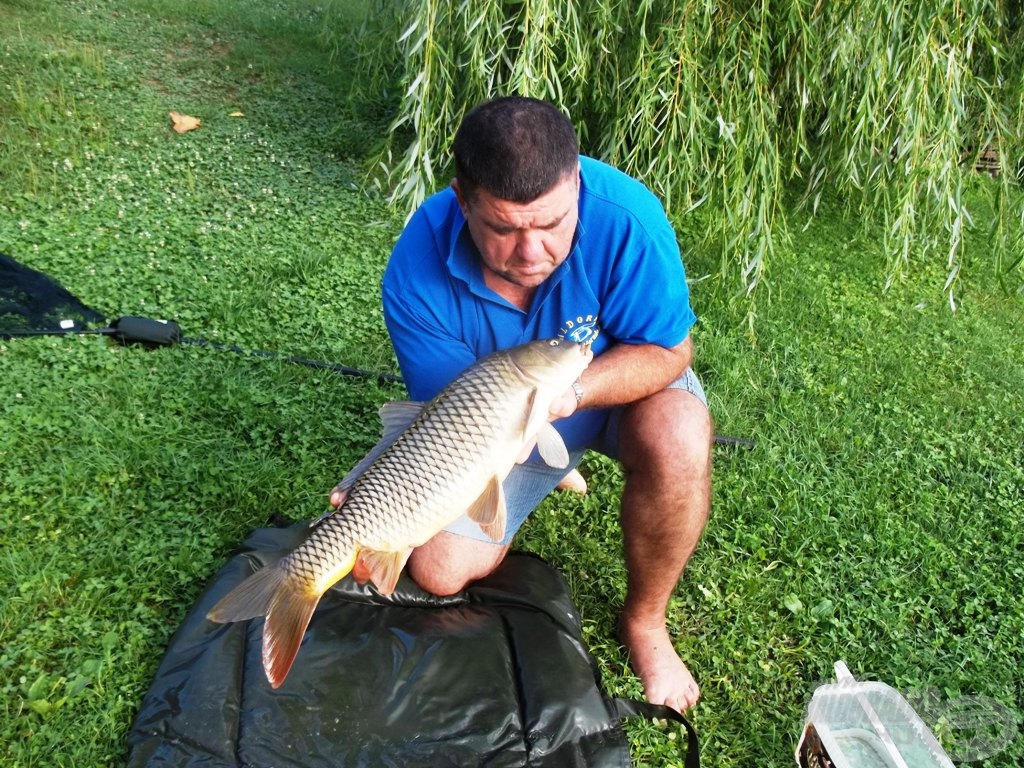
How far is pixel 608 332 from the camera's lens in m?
2.37

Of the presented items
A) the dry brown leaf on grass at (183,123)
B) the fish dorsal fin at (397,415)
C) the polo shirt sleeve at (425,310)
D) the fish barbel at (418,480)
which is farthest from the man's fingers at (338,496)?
the dry brown leaf on grass at (183,123)

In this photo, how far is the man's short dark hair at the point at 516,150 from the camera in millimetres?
1880

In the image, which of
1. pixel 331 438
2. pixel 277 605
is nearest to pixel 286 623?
pixel 277 605

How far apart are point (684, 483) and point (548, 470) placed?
1.35 feet

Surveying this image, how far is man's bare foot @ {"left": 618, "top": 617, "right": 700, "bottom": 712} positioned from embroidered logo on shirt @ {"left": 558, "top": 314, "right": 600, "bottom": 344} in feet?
2.81

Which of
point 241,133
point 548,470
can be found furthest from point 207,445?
point 241,133

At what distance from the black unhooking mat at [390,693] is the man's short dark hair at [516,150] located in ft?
3.78

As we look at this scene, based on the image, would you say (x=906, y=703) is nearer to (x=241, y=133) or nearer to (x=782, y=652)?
(x=782, y=652)

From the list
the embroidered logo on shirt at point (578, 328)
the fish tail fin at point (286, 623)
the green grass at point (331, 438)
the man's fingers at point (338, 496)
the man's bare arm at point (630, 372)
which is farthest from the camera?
the green grass at point (331, 438)

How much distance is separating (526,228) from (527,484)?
0.86 metres

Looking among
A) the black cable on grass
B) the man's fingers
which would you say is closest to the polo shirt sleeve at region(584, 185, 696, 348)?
the man's fingers

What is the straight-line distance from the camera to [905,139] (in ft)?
12.4

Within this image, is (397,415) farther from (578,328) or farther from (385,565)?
(578,328)

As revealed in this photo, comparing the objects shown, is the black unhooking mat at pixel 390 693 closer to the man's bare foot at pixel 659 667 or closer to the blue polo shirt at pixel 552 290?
the man's bare foot at pixel 659 667
